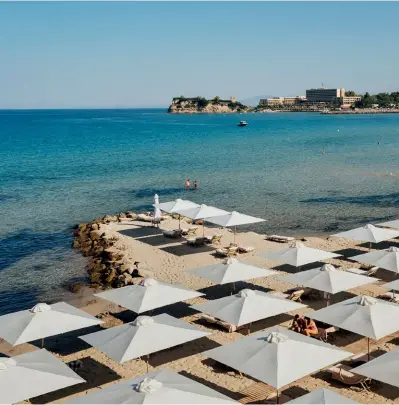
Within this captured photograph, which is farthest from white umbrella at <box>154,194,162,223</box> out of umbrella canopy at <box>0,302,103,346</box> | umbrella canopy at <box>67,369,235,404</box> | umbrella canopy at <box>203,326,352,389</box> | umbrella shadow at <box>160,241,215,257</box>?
umbrella canopy at <box>67,369,235,404</box>

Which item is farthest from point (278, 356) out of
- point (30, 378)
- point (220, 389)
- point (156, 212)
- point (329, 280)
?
point (156, 212)

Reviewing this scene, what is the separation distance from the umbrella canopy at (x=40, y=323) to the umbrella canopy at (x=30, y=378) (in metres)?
1.79

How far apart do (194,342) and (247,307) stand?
201 cm

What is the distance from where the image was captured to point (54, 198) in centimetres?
4097

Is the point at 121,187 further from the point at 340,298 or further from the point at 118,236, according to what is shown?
the point at 340,298

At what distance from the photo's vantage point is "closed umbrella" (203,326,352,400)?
9.84 metres

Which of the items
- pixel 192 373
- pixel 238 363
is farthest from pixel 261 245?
pixel 238 363

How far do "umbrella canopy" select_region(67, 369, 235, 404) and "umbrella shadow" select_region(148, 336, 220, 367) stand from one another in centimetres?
405

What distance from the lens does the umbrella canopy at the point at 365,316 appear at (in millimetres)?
11766

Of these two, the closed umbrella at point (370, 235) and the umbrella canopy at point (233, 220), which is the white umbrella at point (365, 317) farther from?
the umbrella canopy at point (233, 220)

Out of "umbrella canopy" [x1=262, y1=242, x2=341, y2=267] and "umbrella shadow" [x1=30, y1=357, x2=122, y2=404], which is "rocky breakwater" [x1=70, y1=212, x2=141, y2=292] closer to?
"umbrella canopy" [x1=262, y1=242, x2=341, y2=267]

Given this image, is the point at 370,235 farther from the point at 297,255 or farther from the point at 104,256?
the point at 104,256

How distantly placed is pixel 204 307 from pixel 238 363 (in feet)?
11.5

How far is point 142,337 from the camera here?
451 inches
